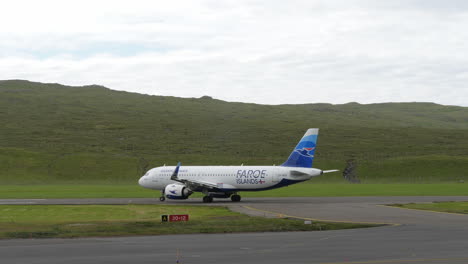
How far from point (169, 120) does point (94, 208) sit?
473 feet

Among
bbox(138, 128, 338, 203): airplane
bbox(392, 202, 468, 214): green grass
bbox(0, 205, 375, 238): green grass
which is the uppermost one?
bbox(138, 128, 338, 203): airplane

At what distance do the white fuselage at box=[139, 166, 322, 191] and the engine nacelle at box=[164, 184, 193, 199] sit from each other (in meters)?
2.47

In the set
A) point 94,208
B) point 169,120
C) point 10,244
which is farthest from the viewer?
point 169,120

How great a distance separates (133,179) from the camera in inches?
4636

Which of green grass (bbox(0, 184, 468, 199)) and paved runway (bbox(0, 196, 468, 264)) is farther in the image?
green grass (bbox(0, 184, 468, 199))

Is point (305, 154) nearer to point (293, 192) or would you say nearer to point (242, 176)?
point (242, 176)

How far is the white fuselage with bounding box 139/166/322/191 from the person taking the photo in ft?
190

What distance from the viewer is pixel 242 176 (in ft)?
197

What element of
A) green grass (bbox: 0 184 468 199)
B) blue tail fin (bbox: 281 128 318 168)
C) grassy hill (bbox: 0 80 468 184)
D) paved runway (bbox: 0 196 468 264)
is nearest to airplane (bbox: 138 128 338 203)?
blue tail fin (bbox: 281 128 318 168)

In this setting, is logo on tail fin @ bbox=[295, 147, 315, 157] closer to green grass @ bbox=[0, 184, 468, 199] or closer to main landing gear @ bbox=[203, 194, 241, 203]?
main landing gear @ bbox=[203, 194, 241, 203]

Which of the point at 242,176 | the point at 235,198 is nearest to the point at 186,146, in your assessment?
the point at 235,198

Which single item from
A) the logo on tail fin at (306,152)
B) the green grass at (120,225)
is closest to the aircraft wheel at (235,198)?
the logo on tail fin at (306,152)

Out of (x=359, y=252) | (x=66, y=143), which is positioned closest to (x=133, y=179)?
(x=66, y=143)

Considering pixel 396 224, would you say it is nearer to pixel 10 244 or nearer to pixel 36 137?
pixel 10 244
